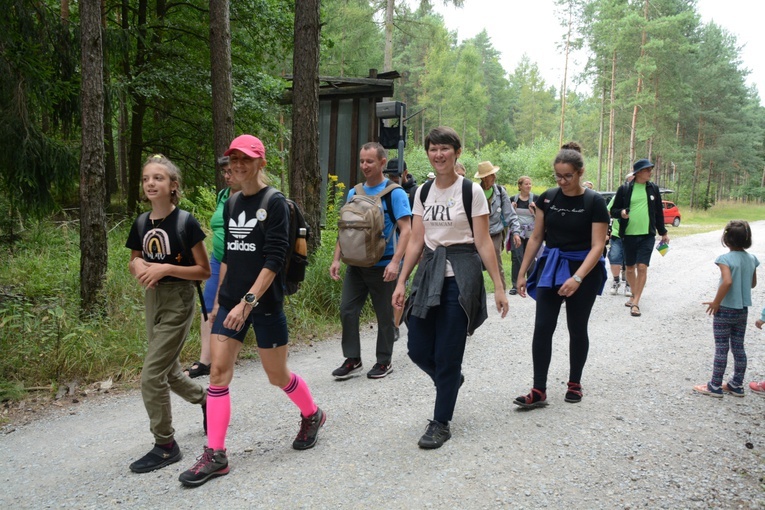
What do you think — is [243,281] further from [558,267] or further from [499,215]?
[499,215]

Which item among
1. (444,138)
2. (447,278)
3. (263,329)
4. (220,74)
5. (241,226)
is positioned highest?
(220,74)

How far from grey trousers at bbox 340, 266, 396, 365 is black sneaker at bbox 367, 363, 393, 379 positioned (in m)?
0.04

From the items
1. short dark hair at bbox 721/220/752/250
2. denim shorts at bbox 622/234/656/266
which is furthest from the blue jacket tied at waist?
denim shorts at bbox 622/234/656/266

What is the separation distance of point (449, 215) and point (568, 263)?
119cm

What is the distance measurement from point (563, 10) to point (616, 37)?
9333mm

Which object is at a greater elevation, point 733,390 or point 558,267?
point 558,267

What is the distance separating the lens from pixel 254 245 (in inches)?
134

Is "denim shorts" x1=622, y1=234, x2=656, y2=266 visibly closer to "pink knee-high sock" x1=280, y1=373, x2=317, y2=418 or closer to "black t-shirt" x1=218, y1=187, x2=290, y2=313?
"pink knee-high sock" x1=280, y1=373, x2=317, y2=418

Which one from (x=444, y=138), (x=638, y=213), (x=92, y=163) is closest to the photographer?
(x=444, y=138)

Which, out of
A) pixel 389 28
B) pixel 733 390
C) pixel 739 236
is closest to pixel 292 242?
pixel 739 236

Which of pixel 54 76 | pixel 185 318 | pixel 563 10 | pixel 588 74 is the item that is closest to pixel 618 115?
pixel 588 74

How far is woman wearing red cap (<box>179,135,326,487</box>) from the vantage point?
3.33m

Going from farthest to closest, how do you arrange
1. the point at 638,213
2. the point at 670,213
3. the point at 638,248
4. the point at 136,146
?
the point at 670,213, the point at 136,146, the point at 638,248, the point at 638,213

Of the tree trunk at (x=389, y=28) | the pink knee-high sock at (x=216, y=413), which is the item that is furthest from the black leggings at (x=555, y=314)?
the tree trunk at (x=389, y=28)
